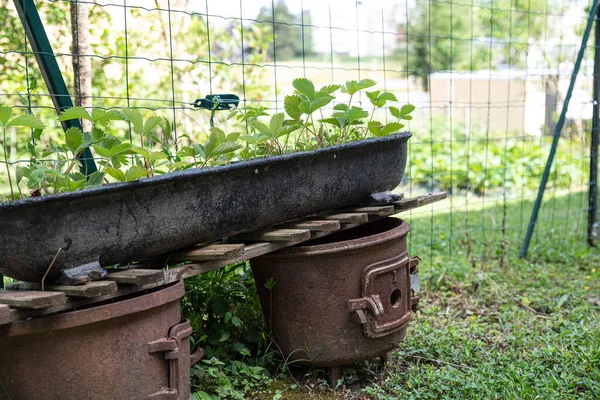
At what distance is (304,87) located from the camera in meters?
2.68

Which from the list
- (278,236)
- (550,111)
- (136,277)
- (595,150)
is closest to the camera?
(136,277)

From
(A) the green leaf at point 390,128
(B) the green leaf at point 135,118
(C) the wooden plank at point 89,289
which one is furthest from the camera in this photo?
(A) the green leaf at point 390,128

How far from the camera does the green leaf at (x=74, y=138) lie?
2148 millimetres

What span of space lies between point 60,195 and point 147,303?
411 mm

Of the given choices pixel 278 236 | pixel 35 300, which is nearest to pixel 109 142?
pixel 35 300

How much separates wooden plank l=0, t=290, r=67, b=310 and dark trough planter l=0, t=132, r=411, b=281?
11 centimetres

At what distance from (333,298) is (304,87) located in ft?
2.71

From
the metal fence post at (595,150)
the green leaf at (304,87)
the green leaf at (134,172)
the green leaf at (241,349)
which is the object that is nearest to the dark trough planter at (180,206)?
the green leaf at (134,172)

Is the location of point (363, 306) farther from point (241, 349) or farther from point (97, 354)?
point (97, 354)

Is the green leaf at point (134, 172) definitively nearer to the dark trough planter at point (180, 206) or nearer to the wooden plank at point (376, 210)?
the dark trough planter at point (180, 206)

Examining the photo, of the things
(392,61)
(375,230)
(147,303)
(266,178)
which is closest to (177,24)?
(375,230)

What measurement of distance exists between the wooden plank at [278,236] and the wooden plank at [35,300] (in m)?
0.86

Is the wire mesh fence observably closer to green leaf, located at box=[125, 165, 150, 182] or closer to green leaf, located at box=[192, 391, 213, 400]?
green leaf, located at box=[125, 165, 150, 182]

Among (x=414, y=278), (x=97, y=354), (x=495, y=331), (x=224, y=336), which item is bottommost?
(x=495, y=331)
